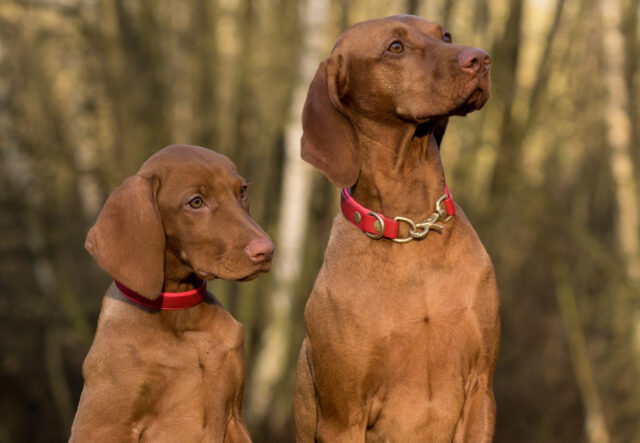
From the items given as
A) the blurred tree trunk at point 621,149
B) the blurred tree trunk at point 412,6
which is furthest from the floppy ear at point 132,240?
the blurred tree trunk at point 412,6

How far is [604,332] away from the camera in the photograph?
1323 cm

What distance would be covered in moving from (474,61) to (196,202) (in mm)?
1446

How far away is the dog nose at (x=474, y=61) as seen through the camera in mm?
4789

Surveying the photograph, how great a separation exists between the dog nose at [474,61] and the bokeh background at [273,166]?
765cm

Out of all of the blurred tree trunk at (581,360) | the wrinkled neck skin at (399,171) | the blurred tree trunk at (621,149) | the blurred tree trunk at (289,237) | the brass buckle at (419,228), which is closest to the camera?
the brass buckle at (419,228)

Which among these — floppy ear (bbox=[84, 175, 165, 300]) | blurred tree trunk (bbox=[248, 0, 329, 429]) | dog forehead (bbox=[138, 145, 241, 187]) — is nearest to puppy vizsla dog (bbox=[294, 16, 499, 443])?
dog forehead (bbox=[138, 145, 241, 187])

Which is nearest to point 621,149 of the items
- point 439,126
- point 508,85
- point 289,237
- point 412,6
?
point 508,85

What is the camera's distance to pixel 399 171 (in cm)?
516

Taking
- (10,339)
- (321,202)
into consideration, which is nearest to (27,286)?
(10,339)

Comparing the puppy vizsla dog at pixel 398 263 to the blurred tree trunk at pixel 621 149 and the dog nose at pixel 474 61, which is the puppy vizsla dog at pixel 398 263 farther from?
the blurred tree trunk at pixel 621 149

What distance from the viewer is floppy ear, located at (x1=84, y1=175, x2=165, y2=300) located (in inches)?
179

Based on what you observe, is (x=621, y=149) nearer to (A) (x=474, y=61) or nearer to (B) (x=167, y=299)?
(A) (x=474, y=61)

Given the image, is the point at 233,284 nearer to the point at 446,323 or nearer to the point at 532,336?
the point at 532,336

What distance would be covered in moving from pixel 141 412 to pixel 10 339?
1058cm
